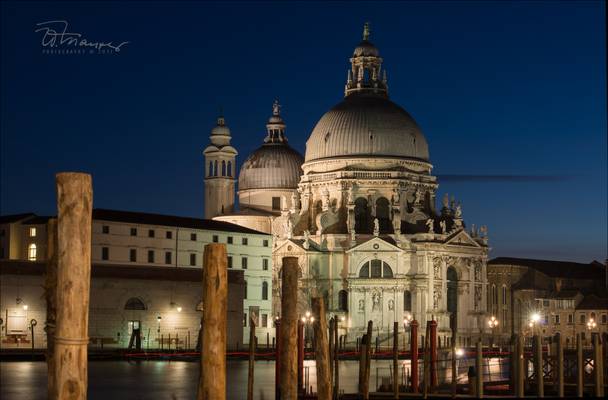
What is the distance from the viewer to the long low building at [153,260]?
202 feet

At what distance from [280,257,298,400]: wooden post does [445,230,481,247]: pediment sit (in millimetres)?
59016

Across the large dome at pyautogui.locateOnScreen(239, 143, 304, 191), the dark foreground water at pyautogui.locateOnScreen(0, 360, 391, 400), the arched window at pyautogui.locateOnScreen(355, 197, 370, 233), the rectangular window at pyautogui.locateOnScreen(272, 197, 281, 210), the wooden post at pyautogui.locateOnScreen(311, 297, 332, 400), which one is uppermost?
the large dome at pyautogui.locateOnScreen(239, 143, 304, 191)

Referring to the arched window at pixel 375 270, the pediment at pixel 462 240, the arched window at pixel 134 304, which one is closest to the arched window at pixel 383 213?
the arched window at pixel 375 270

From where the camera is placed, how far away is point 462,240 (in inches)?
3398

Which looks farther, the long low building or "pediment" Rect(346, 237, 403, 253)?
"pediment" Rect(346, 237, 403, 253)

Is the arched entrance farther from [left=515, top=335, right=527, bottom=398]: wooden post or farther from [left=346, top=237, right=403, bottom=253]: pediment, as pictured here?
[left=515, top=335, right=527, bottom=398]: wooden post

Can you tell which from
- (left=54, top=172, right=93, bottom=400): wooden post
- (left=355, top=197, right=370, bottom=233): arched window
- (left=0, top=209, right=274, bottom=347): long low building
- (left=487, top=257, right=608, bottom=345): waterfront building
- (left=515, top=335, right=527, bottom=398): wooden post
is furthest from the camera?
(left=487, top=257, right=608, bottom=345): waterfront building

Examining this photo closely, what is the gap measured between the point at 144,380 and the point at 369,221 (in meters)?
47.1

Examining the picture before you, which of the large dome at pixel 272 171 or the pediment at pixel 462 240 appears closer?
the pediment at pixel 462 240

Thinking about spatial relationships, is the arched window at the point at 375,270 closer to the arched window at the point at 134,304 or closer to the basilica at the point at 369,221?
the basilica at the point at 369,221

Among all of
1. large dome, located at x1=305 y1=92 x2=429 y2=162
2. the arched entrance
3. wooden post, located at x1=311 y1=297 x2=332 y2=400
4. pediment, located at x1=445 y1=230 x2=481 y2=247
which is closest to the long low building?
large dome, located at x1=305 y1=92 x2=429 y2=162

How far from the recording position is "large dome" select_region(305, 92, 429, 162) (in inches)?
3484

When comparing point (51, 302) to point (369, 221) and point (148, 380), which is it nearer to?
point (148, 380)

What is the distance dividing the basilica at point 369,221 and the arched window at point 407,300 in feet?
0.33
